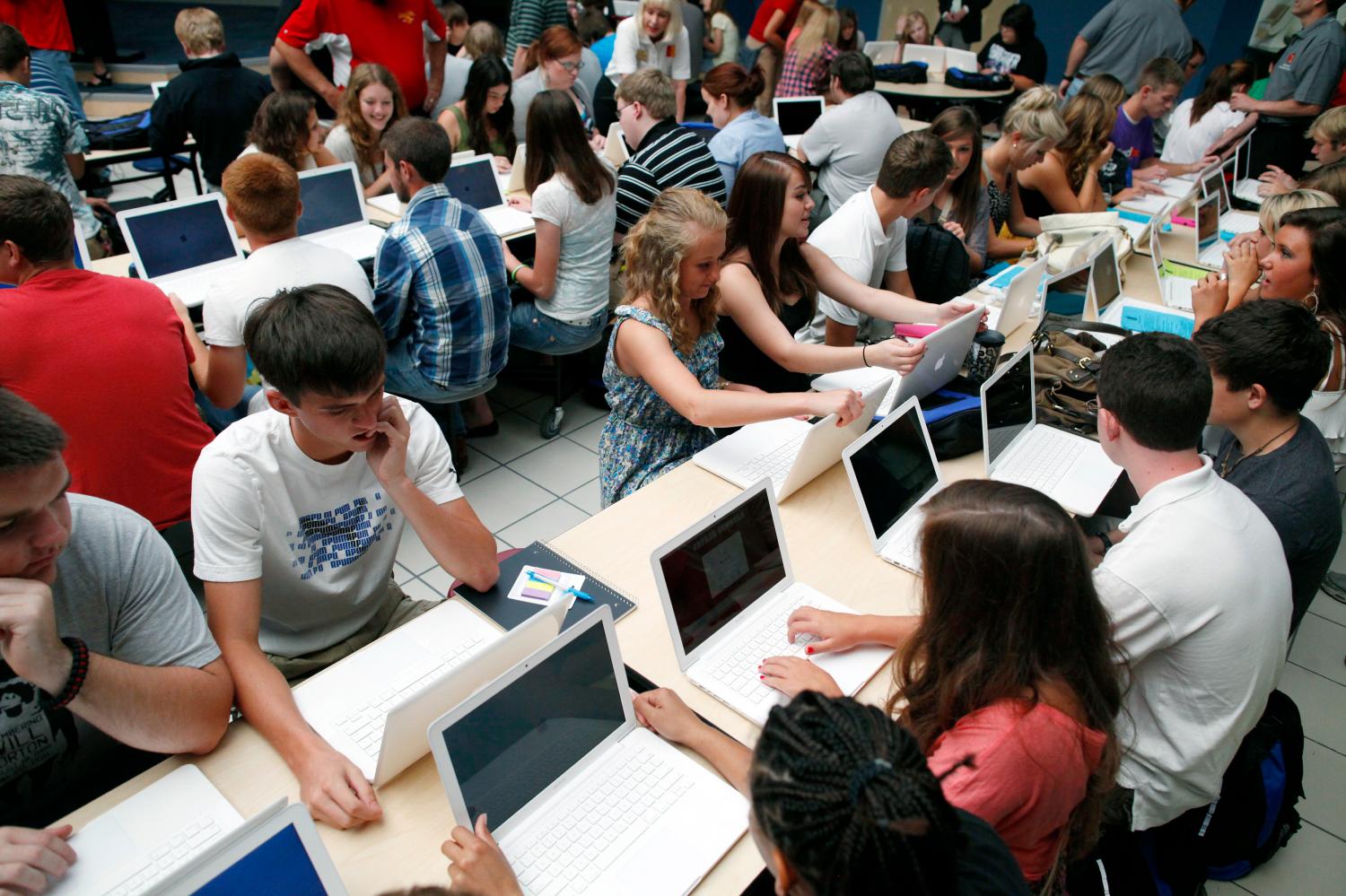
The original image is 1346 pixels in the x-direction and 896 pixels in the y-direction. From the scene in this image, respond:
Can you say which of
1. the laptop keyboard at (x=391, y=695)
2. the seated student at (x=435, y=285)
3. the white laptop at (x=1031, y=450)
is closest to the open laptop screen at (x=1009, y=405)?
the white laptop at (x=1031, y=450)

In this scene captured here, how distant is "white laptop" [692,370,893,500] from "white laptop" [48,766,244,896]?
1.38m

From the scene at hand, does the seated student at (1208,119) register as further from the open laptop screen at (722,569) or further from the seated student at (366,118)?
the open laptop screen at (722,569)

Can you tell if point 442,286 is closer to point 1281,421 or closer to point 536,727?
point 536,727

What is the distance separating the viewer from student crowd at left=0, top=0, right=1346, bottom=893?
122 cm

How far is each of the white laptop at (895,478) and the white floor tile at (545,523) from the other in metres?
Answer: 1.44

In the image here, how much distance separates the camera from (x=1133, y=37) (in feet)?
19.7

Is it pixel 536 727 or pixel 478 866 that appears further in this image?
pixel 536 727

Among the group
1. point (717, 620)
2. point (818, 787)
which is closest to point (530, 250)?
point (717, 620)

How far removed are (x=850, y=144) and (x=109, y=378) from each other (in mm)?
3764

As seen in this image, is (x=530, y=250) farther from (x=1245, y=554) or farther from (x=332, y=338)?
(x=1245, y=554)

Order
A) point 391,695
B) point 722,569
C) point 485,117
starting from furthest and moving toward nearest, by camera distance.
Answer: point 485,117 < point 722,569 < point 391,695

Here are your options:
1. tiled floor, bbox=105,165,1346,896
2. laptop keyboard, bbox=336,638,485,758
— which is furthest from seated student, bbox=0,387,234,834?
tiled floor, bbox=105,165,1346,896

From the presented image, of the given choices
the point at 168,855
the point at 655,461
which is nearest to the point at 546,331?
the point at 655,461

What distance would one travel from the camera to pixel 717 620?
1.71 m
